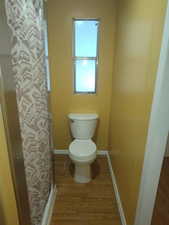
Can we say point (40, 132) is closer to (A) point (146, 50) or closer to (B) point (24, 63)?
(B) point (24, 63)

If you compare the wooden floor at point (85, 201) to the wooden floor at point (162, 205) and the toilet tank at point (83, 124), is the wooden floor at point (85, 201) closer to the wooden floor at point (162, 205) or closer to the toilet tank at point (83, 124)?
the wooden floor at point (162, 205)

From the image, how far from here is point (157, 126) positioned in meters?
0.85

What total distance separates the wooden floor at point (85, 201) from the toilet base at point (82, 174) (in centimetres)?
5

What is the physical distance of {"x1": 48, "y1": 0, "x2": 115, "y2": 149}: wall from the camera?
189 centimetres

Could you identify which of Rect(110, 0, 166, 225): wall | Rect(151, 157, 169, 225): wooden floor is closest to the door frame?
Rect(110, 0, 166, 225): wall

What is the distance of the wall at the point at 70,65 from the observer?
6.21ft

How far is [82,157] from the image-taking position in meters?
1.77

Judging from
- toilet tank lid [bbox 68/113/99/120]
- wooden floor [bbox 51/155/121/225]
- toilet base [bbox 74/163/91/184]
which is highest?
toilet tank lid [bbox 68/113/99/120]

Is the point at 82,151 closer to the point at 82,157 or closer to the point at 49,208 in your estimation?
the point at 82,157

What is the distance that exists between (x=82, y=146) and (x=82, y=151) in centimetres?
12

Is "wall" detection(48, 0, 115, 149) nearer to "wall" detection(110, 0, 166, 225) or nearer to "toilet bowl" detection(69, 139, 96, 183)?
"toilet bowl" detection(69, 139, 96, 183)

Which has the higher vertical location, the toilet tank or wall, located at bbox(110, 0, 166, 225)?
wall, located at bbox(110, 0, 166, 225)

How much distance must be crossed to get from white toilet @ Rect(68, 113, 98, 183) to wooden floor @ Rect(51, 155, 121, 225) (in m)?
0.13

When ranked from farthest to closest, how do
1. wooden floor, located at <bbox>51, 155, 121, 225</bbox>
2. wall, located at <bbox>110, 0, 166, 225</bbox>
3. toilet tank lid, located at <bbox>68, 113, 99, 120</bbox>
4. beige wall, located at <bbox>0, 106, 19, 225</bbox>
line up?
1. toilet tank lid, located at <bbox>68, 113, 99, 120</bbox>
2. wooden floor, located at <bbox>51, 155, 121, 225</bbox>
3. wall, located at <bbox>110, 0, 166, 225</bbox>
4. beige wall, located at <bbox>0, 106, 19, 225</bbox>
